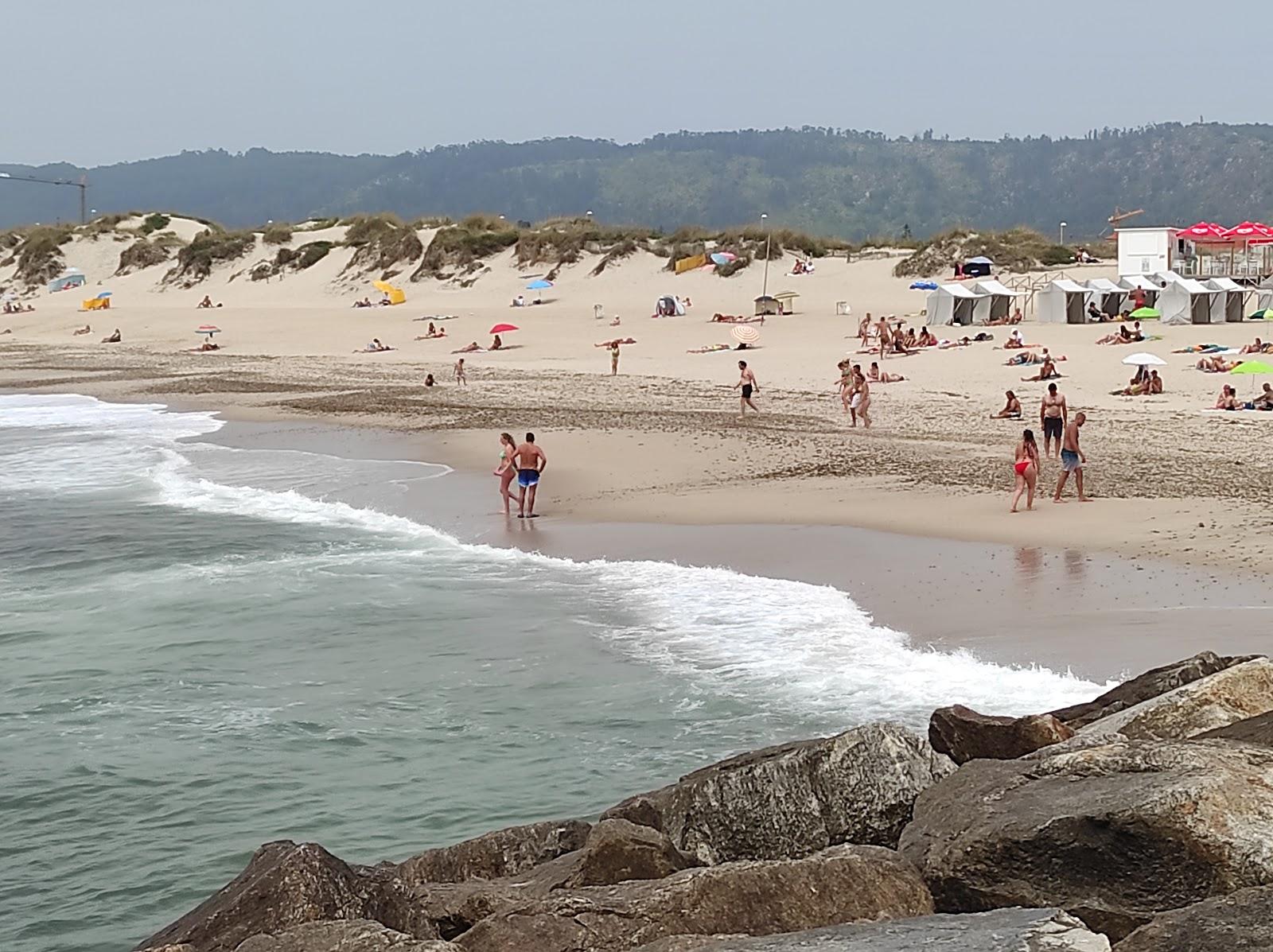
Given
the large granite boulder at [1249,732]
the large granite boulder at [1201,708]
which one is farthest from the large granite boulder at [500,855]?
the large granite boulder at [1249,732]

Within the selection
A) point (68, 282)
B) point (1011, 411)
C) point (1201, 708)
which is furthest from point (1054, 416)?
point (68, 282)

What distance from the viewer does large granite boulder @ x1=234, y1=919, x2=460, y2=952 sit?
4910 mm

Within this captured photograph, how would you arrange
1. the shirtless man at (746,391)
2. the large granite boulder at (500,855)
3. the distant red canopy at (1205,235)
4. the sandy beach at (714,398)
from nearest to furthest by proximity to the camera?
the large granite boulder at (500,855), the sandy beach at (714,398), the shirtless man at (746,391), the distant red canopy at (1205,235)

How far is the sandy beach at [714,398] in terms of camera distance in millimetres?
17016

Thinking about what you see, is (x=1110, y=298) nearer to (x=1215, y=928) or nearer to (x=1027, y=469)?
(x=1027, y=469)

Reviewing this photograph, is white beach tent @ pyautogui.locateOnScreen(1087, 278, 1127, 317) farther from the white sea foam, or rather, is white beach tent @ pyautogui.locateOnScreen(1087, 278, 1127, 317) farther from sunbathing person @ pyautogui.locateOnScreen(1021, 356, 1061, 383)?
the white sea foam

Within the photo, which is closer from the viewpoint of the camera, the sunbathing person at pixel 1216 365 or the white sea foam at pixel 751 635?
the white sea foam at pixel 751 635

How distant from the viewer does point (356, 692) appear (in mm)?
11398

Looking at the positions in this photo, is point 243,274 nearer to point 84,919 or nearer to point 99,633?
point 99,633

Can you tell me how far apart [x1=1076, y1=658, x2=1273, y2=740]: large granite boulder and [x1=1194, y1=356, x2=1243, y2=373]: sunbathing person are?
22.2 metres

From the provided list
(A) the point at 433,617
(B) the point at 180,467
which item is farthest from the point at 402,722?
(B) the point at 180,467

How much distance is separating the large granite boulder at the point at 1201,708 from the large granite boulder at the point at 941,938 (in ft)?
7.66

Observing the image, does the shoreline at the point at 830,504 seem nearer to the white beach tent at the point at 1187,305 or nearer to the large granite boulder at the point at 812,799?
the large granite boulder at the point at 812,799

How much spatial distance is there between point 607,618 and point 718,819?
641 cm
